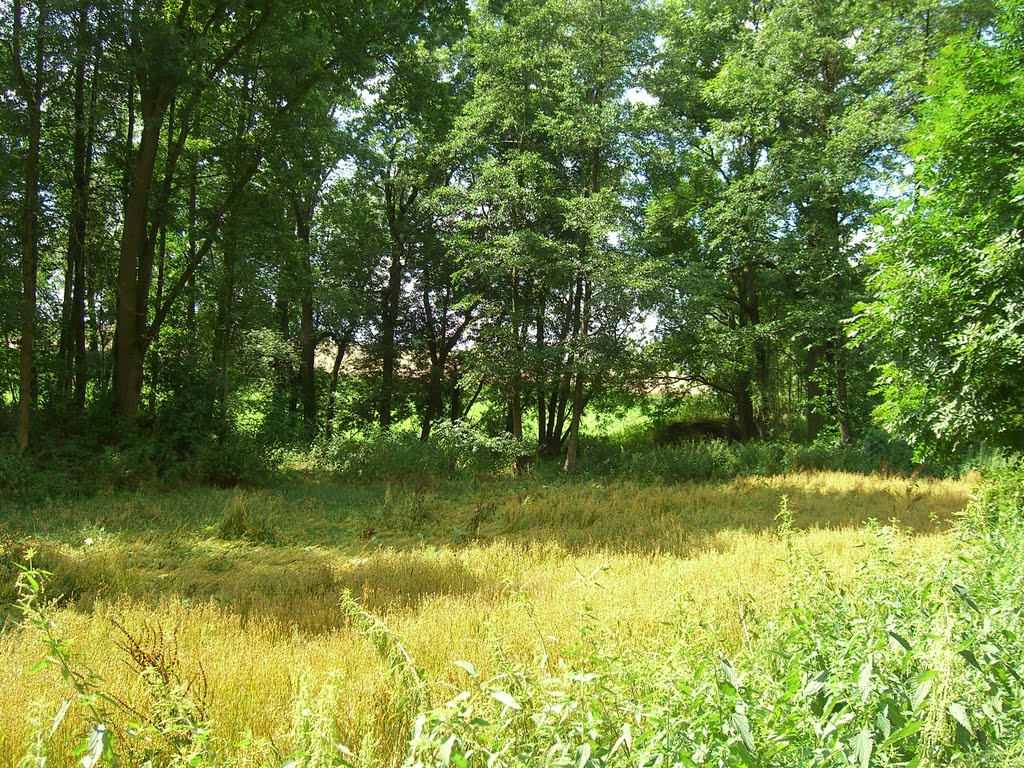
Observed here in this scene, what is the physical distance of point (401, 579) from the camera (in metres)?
6.95

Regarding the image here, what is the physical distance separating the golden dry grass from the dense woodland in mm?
4051

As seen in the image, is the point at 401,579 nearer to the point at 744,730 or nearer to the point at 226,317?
the point at 744,730

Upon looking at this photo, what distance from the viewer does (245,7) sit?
14047 millimetres

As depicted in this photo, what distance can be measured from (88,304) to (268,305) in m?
5.71

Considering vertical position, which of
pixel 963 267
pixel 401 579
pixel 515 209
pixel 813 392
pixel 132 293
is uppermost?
pixel 515 209

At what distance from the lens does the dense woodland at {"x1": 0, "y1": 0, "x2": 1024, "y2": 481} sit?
9.11m

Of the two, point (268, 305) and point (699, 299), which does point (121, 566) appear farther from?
point (699, 299)

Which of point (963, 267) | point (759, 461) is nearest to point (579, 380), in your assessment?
point (759, 461)

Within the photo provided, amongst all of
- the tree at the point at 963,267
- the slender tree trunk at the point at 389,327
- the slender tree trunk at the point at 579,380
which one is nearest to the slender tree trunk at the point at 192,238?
the slender tree trunk at the point at 389,327

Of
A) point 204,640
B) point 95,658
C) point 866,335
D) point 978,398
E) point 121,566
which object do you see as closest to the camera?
point 95,658

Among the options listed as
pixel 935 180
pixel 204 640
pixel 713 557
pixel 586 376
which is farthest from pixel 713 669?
pixel 586 376

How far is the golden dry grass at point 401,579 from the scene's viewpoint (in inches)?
146

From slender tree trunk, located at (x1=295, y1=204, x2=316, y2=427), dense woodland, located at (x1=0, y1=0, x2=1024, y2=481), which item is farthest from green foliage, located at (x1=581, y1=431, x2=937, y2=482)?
slender tree trunk, located at (x1=295, y1=204, x2=316, y2=427)

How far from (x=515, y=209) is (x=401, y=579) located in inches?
554
